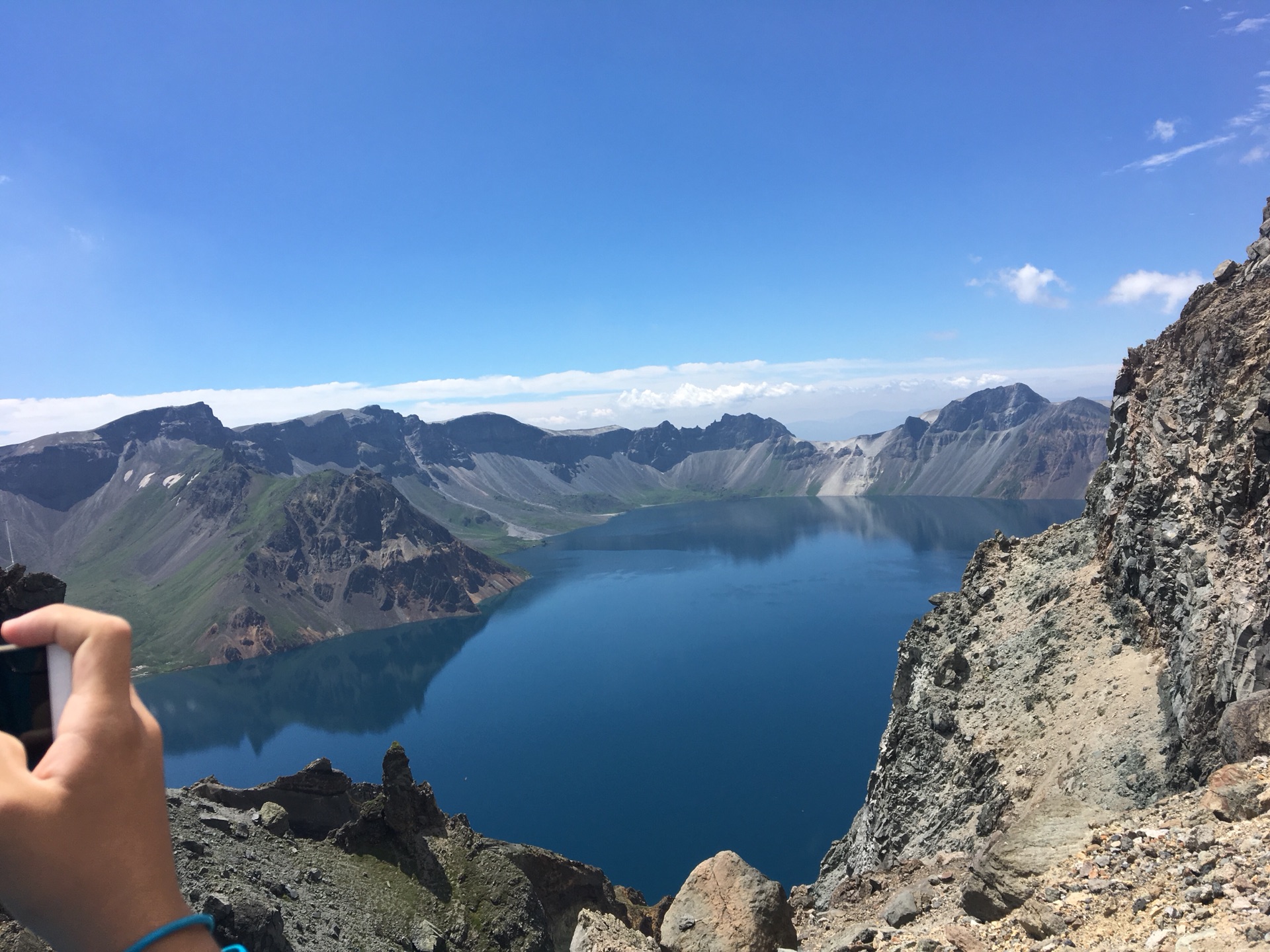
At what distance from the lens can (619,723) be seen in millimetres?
119688

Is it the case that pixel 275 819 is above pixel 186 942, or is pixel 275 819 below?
below

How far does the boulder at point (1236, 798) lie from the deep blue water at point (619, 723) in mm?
64226

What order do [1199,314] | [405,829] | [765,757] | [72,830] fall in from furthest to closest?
[765,757] → [405,829] → [1199,314] → [72,830]

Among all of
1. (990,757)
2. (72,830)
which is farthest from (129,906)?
(990,757)

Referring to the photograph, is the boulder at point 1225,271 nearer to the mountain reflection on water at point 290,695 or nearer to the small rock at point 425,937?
the small rock at point 425,937

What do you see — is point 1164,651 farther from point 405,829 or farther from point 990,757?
point 405,829

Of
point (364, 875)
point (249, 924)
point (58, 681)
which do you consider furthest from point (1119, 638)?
point (58, 681)

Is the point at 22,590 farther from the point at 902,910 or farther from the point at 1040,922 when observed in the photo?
the point at 1040,922

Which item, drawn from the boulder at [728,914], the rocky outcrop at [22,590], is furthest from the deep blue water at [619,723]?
the rocky outcrop at [22,590]

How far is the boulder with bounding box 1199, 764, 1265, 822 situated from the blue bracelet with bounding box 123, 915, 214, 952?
20462mm

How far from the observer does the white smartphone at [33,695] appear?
11.8 ft

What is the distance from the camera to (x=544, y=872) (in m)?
45.3

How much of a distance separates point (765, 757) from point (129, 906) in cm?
10585

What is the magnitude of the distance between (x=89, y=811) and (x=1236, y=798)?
21.5 meters
